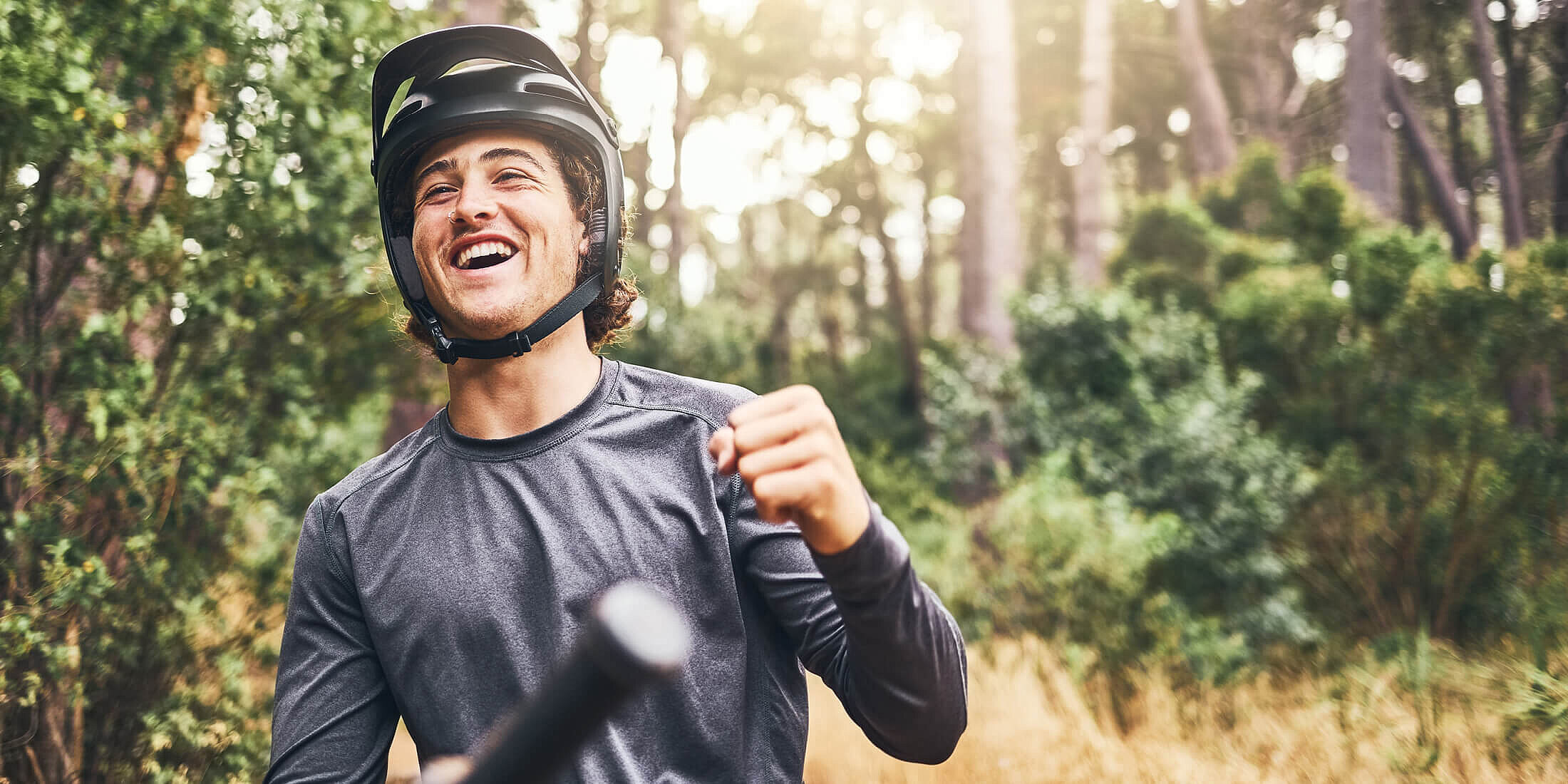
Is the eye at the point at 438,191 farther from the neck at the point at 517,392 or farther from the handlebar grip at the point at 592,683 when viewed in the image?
the handlebar grip at the point at 592,683

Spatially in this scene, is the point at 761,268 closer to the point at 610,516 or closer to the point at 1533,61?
the point at 1533,61

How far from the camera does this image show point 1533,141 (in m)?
10.1

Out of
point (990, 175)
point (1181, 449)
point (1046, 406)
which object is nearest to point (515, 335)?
point (1181, 449)

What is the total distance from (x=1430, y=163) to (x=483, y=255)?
1557 cm

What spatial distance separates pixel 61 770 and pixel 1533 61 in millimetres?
12720

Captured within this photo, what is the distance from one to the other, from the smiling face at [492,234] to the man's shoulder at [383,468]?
0.74 ft

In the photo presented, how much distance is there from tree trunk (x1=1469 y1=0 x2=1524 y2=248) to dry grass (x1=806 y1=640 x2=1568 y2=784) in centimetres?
620

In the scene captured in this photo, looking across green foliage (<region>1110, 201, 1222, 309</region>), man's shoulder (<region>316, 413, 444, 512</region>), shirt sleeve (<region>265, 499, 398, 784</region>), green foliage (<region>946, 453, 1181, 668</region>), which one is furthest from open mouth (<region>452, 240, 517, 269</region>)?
green foliage (<region>1110, 201, 1222, 309</region>)

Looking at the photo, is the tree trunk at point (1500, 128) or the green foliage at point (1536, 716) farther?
the tree trunk at point (1500, 128)

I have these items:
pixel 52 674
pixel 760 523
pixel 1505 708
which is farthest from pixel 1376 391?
pixel 52 674

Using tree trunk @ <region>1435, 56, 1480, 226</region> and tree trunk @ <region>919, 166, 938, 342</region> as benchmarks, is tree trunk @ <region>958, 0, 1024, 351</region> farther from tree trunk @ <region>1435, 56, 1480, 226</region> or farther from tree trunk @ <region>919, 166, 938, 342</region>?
tree trunk @ <region>919, 166, 938, 342</region>

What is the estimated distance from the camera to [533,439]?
2.02 meters

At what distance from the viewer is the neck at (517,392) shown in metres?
2.07

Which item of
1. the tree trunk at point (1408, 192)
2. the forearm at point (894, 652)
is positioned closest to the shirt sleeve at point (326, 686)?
the forearm at point (894, 652)
